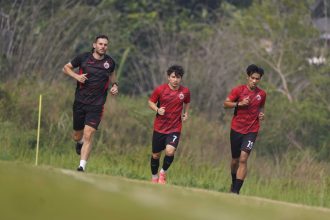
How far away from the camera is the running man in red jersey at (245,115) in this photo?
12270 mm

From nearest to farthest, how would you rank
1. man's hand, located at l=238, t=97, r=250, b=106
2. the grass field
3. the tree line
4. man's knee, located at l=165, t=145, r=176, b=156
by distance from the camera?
the grass field < man's hand, located at l=238, t=97, r=250, b=106 < man's knee, located at l=165, t=145, r=176, b=156 < the tree line

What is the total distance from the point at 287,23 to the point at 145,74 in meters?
8.07

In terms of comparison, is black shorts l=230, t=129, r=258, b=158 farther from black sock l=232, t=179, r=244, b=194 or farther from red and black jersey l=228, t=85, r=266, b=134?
black sock l=232, t=179, r=244, b=194

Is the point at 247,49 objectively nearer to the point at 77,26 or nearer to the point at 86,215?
the point at 77,26

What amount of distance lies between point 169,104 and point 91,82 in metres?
1.13

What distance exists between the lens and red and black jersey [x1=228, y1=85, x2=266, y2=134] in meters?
12.3

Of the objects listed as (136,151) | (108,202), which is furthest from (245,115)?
(136,151)

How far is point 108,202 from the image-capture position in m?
8.12

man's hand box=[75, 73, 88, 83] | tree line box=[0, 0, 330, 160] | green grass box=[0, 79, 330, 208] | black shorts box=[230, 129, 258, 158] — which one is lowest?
green grass box=[0, 79, 330, 208]

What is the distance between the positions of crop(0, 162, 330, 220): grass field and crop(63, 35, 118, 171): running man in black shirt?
120 inches

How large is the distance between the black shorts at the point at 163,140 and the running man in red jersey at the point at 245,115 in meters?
0.80

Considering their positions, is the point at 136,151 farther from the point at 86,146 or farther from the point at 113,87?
the point at 113,87

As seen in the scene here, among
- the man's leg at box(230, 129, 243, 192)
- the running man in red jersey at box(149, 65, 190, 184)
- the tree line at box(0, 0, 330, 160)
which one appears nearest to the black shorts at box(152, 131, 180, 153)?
the running man in red jersey at box(149, 65, 190, 184)

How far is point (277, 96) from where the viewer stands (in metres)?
24.9
